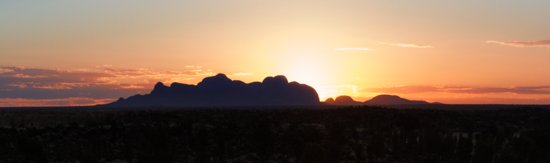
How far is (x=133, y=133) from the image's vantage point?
3972 cm

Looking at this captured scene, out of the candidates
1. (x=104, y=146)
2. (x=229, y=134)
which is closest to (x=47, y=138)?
(x=104, y=146)

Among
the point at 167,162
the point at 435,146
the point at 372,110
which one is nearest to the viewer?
the point at 167,162

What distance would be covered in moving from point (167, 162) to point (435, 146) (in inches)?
614

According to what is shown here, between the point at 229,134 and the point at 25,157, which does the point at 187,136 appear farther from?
the point at 25,157

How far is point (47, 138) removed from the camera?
37.9 metres

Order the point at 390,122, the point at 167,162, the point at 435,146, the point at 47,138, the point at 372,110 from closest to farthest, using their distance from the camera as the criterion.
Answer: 1. the point at 167,162
2. the point at 435,146
3. the point at 47,138
4. the point at 390,122
5. the point at 372,110

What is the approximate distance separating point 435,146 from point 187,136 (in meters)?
15.8

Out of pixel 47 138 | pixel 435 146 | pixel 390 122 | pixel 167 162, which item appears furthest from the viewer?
pixel 390 122

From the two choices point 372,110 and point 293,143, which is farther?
point 372,110

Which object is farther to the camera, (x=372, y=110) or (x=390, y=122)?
(x=372, y=110)

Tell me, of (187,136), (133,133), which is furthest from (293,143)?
(133,133)

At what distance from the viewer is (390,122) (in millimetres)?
50406

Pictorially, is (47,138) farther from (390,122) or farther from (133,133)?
(390,122)

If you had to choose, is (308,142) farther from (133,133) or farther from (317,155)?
(133,133)
